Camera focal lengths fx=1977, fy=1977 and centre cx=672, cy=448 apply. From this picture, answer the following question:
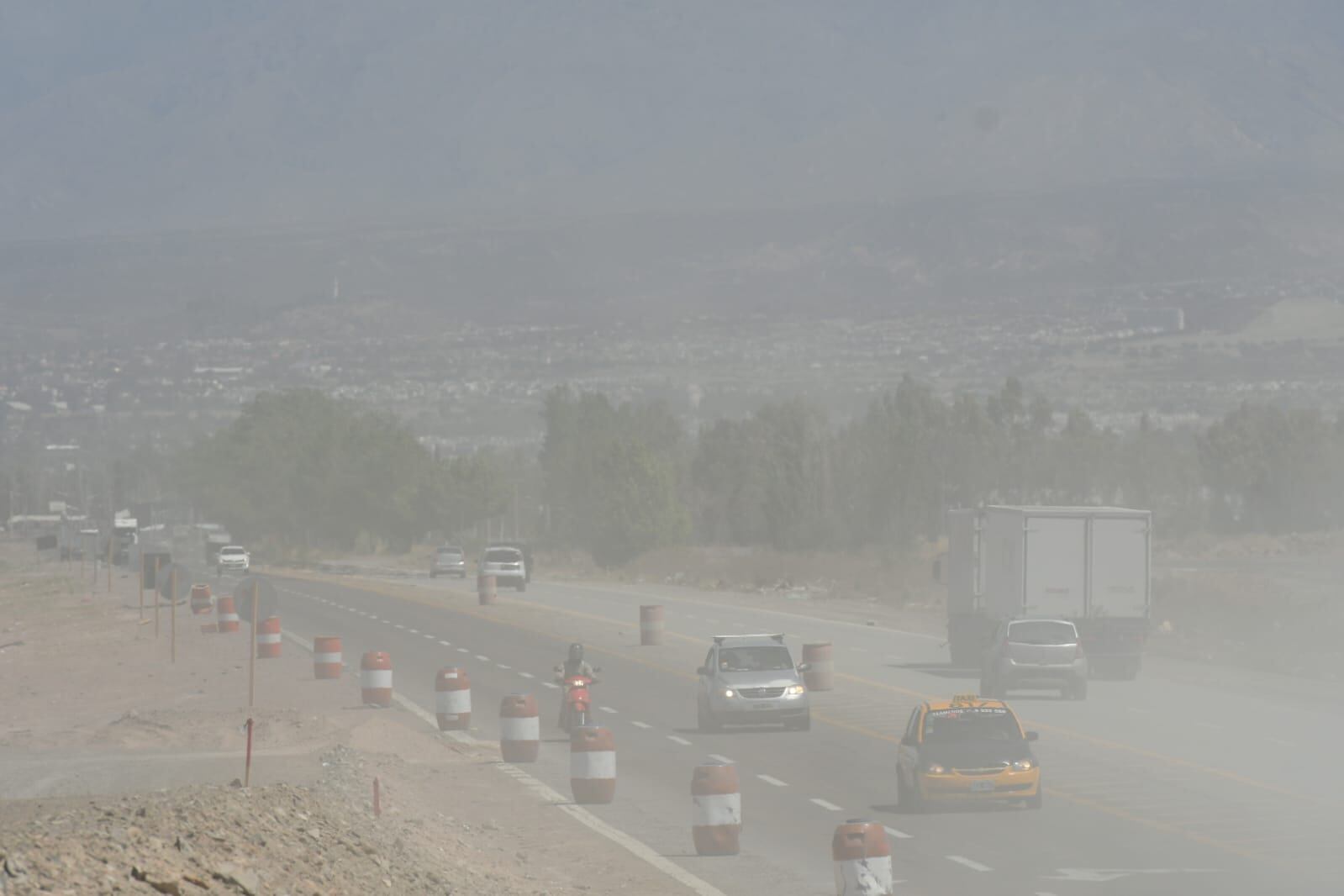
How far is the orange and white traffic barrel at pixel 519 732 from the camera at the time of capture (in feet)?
82.5

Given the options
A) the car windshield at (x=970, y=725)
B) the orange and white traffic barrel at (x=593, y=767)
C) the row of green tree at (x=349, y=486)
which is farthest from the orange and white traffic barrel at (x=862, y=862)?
the row of green tree at (x=349, y=486)

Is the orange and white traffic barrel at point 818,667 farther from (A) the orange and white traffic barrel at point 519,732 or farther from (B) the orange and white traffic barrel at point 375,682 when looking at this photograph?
(A) the orange and white traffic barrel at point 519,732

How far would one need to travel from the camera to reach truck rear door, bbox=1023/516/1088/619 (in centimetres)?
3772

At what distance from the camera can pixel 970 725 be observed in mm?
21109

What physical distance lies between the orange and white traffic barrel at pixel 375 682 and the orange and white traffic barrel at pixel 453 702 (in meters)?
3.57

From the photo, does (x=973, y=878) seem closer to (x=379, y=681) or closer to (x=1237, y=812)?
(x=1237, y=812)

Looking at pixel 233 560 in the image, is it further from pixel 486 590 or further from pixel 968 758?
Result: pixel 968 758

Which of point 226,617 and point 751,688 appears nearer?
point 751,688

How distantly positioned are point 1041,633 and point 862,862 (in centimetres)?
2006

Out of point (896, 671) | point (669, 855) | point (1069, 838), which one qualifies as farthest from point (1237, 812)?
point (896, 671)

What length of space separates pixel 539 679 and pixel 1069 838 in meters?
20.8

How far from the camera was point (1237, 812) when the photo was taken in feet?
67.4

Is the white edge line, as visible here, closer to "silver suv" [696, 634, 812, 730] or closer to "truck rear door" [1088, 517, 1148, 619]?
"silver suv" [696, 634, 812, 730]

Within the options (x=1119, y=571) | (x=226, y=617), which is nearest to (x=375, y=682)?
(x=1119, y=571)
